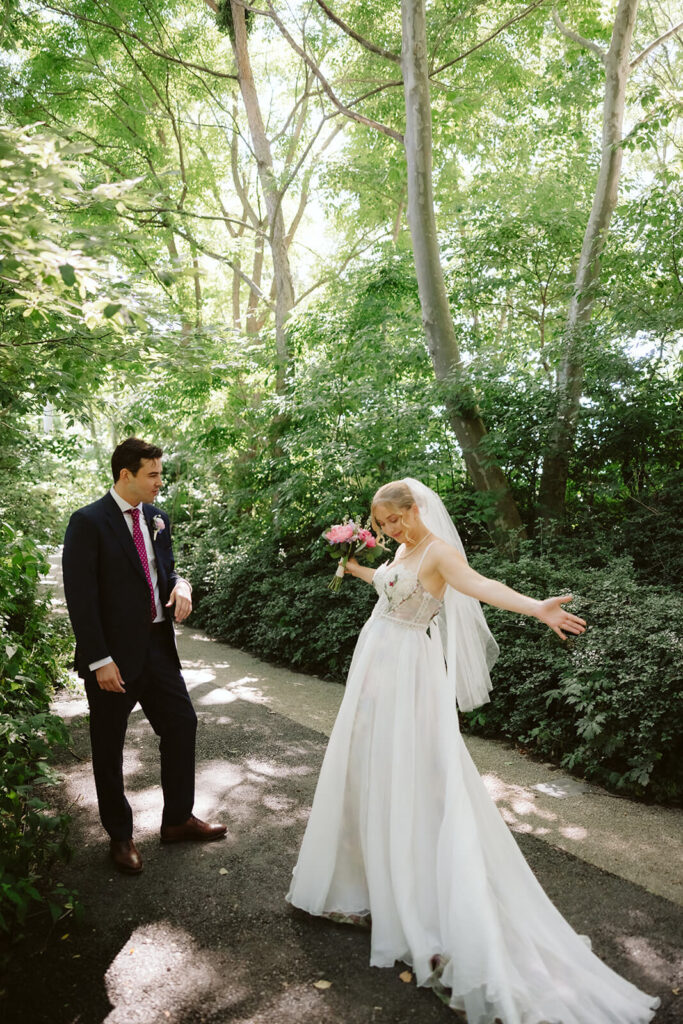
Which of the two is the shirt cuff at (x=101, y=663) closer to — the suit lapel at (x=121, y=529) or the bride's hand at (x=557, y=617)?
the suit lapel at (x=121, y=529)

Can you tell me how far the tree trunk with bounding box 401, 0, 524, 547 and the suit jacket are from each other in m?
5.78

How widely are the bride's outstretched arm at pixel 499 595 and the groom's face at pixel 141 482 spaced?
1.64 m

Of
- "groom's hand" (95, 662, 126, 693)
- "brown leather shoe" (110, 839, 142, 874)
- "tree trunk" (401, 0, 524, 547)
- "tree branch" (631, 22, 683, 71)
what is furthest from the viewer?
"tree branch" (631, 22, 683, 71)

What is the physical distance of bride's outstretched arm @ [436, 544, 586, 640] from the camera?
2875mm

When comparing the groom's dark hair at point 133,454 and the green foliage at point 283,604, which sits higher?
the groom's dark hair at point 133,454

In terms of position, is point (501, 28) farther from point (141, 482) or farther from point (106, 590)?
point (106, 590)

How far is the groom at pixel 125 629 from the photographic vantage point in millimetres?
3871

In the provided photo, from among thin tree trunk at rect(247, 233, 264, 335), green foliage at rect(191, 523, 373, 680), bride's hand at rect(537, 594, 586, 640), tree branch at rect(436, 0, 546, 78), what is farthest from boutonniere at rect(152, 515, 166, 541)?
thin tree trunk at rect(247, 233, 264, 335)

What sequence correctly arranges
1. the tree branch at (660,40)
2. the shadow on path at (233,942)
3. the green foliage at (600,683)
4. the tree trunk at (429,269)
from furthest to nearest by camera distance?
the tree branch at (660,40)
the tree trunk at (429,269)
the green foliage at (600,683)
the shadow on path at (233,942)

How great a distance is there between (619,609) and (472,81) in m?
10.2

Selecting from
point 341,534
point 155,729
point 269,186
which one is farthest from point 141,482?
point 269,186

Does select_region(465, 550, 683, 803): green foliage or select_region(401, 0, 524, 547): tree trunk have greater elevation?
select_region(401, 0, 524, 547): tree trunk

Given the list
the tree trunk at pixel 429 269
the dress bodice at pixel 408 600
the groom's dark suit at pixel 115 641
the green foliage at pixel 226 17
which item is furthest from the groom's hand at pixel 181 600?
the green foliage at pixel 226 17

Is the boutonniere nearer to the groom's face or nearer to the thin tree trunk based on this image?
the groom's face
